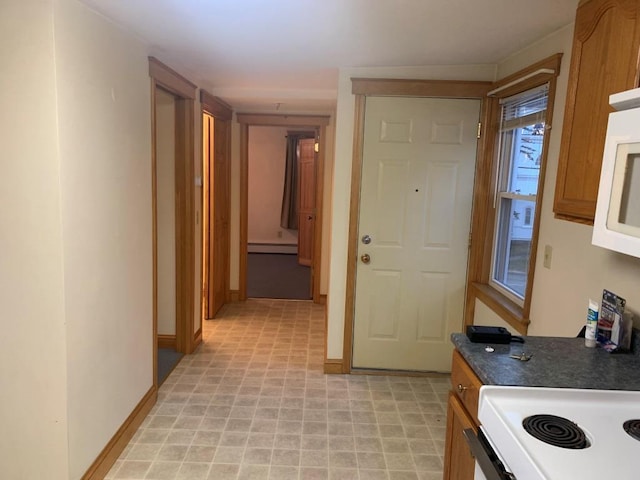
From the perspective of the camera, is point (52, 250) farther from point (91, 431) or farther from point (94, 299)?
point (91, 431)

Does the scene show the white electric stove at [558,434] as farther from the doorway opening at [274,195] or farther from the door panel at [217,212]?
the doorway opening at [274,195]

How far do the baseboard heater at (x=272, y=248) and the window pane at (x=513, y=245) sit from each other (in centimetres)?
558

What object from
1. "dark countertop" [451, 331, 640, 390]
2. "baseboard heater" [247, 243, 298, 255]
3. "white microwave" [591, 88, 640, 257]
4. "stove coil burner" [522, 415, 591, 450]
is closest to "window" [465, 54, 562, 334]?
"dark countertop" [451, 331, 640, 390]

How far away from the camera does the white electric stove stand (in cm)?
103

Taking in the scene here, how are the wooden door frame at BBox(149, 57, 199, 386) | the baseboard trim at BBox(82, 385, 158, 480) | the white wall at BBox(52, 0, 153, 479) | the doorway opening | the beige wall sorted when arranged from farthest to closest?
the beige wall
the doorway opening
the wooden door frame at BBox(149, 57, 199, 386)
the baseboard trim at BBox(82, 385, 158, 480)
the white wall at BBox(52, 0, 153, 479)

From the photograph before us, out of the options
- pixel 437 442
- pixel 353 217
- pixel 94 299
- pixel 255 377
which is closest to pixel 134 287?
pixel 94 299

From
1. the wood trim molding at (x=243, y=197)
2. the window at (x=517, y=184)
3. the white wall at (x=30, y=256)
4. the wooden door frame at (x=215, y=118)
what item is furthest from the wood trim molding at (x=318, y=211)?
the white wall at (x=30, y=256)

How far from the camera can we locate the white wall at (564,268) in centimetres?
176

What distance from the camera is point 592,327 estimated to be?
5.63 feet

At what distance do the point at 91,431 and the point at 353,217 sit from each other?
81.6 inches

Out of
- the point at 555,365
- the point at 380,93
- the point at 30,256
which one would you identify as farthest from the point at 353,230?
the point at 30,256

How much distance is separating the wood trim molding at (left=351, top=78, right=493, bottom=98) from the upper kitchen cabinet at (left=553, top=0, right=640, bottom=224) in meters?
1.51

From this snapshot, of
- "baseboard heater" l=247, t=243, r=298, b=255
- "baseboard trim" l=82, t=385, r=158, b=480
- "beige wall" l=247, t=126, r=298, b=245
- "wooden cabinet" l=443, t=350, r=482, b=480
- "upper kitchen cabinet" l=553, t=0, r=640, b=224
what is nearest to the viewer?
"upper kitchen cabinet" l=553, t=0, r=640, b=224

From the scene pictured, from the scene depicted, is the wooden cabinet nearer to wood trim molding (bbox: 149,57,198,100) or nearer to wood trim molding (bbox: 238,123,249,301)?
wood trim molding (bbox: 149,57,198,100)
